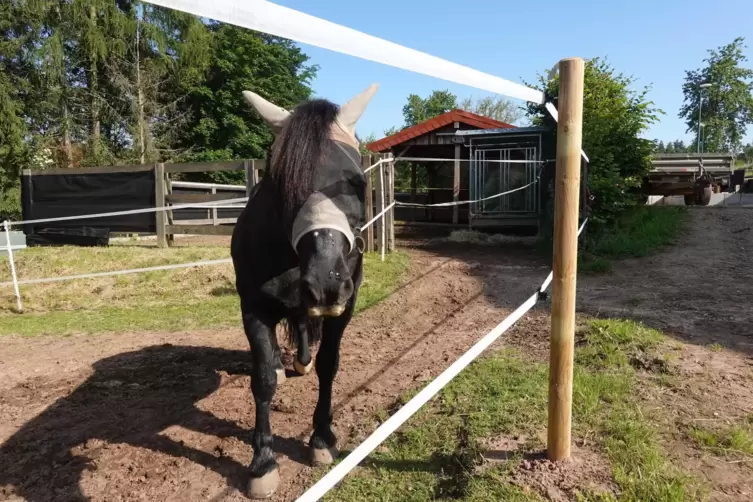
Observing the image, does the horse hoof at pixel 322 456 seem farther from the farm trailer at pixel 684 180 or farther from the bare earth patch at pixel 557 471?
the farm trailer at pixel 684 180

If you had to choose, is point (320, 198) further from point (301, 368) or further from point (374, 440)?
point (301, 368)

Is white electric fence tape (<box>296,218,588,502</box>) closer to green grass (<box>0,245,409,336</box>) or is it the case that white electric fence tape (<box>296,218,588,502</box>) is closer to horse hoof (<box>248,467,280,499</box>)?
horse hoof (<box>248,467,280,499</box>)

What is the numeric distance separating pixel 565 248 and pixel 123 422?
305 centimetres

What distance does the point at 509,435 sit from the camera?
8.69 ft

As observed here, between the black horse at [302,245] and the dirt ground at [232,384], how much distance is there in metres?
0.29

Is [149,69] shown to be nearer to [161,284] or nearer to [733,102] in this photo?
[161,284]

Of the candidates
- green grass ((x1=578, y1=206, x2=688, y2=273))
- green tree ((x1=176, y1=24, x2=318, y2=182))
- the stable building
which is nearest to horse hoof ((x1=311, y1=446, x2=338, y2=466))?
green grass ((x1=578, y1=206, x2=688, y2=273))

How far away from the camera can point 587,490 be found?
211cm

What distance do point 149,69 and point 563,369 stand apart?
26.1 meters

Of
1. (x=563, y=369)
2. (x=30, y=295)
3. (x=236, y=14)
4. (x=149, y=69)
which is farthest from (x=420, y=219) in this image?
(x=149, y=69)

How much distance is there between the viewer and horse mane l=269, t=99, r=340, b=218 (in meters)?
2.01

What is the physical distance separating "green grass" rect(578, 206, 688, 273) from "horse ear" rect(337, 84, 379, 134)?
5870mm

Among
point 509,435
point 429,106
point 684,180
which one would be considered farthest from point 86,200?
point 429,106

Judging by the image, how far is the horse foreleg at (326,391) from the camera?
2.72 metres
